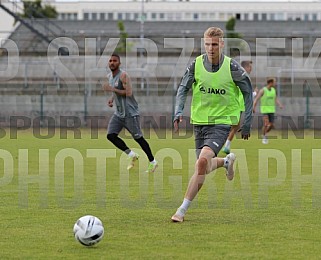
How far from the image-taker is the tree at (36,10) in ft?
159

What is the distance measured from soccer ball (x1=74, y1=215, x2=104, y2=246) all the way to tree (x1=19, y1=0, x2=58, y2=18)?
3993cm

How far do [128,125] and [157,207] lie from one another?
581cm

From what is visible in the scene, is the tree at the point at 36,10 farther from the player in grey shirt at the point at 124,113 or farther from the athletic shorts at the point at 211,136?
the athletic shorts at the point at 211,136

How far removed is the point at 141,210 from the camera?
429 inches

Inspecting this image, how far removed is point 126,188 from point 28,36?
31111 millimetres

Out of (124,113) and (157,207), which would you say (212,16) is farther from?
(157,207)

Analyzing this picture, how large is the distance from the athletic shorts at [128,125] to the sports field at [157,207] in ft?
2.49

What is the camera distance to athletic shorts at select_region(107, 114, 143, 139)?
16828 mm

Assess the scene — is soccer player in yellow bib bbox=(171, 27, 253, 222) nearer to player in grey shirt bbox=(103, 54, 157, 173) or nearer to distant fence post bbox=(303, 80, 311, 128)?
player in grey shirt bbox=(103, 54, 157, 173)

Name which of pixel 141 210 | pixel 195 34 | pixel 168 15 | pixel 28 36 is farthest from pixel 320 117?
pixel 168 15

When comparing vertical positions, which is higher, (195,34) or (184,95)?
(195,34)

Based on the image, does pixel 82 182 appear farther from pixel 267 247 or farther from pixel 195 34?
pixel 195 34

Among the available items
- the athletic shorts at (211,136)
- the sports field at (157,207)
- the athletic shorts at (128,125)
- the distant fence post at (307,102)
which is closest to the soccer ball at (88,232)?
the sports field at (157,207)

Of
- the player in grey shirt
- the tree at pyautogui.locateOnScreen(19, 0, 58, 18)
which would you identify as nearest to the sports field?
the player in grey shirt
